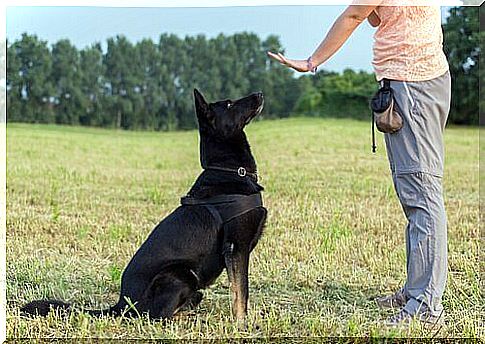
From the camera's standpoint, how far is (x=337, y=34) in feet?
13.3

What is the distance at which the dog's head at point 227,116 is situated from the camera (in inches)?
162

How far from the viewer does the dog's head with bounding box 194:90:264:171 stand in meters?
4.12

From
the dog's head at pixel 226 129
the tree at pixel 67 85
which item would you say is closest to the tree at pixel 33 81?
the tree at pixel 67 85

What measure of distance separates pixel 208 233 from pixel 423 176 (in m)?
1.18

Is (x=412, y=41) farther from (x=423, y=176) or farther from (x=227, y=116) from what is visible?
(x=227, y=116)

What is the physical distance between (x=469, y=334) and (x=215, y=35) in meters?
14.2

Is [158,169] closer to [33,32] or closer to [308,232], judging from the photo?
[33,32]

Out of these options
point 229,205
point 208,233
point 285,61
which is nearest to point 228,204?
point 229,205

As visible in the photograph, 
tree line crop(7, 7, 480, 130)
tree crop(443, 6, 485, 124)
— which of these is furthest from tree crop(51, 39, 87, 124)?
tree crop(443, 6, 485, 124)

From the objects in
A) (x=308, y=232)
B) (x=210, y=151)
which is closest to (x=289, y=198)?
(x=308, y=232)

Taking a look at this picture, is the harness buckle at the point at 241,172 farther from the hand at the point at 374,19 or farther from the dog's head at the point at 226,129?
the hand at the point at 374,19

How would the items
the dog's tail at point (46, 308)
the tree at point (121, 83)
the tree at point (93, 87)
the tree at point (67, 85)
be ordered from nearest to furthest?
the dog's tail at point (46, 308)
the tree at point (67, 85)
the tree at point (93, 87)
the tree at point (121, 83)

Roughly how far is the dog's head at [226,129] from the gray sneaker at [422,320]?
114 cm

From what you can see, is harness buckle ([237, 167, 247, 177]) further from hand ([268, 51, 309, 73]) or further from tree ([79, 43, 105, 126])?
tree ([79, 43, 105, 126])
